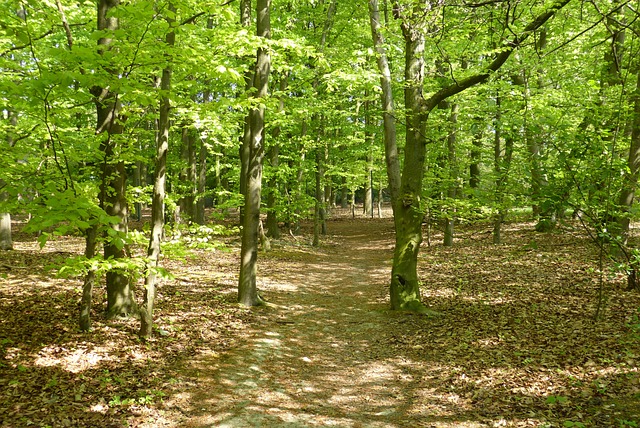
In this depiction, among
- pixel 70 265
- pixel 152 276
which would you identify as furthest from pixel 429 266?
pixel 70 265

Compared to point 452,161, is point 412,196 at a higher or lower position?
lower

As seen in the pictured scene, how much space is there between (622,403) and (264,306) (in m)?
6.95

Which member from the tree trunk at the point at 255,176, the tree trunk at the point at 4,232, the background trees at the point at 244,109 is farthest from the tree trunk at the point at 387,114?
the tree trunk at the point at 4,232

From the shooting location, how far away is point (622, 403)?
15.3ft

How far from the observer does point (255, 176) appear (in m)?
9.49

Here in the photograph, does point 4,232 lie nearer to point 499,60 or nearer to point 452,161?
point 499,60

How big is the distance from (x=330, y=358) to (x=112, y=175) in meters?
4.68

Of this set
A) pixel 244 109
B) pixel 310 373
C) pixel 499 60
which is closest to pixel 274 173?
pixel 244 109

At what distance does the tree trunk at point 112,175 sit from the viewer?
5848 millimetres

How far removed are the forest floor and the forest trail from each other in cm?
3

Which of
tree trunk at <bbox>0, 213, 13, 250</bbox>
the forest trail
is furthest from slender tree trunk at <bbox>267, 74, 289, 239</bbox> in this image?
tree trunk at <bbox>0, 213, 13, 250</bbox>

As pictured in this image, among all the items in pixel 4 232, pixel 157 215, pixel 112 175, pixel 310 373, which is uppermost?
pixel 112 175

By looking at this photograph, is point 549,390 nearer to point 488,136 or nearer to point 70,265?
point 70,265

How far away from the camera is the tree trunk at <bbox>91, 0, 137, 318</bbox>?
19.2 feet
